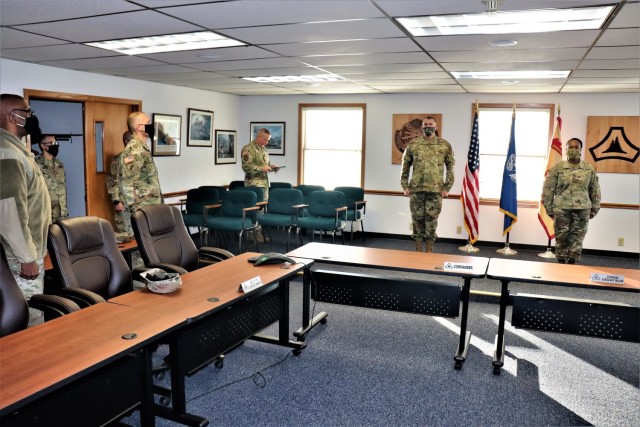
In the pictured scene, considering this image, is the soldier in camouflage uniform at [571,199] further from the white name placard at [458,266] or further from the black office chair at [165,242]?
the black office chair at [165,242]

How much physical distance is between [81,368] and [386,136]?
6879 mm

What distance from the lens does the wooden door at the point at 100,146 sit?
19.8 feet

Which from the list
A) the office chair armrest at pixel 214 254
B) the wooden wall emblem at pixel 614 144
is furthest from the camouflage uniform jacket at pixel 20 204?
the wooden wall emblem at pixel 614 144

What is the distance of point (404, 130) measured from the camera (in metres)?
8.00

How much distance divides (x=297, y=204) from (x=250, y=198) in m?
0.77

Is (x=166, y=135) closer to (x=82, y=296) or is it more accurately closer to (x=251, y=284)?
(x=82, y=296)

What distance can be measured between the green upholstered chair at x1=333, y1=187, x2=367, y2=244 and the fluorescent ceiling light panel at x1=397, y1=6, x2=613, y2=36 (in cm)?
412

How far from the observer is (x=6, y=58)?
496 centimetres

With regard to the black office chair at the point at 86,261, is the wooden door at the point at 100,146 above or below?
above

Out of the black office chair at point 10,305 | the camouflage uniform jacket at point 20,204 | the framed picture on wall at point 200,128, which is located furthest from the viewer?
the framed picture on wall at point 200,128

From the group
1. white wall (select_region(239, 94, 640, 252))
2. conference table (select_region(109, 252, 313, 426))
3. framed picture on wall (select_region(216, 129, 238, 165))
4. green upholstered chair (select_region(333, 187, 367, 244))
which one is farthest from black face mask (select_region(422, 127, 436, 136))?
framed picture on wall (select_region(216, 129, 238, 165))

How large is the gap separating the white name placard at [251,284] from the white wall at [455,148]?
553 centimetres

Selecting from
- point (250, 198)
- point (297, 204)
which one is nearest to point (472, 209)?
point (297, 204)

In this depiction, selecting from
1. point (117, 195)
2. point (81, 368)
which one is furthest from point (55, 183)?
point (81, 368)
